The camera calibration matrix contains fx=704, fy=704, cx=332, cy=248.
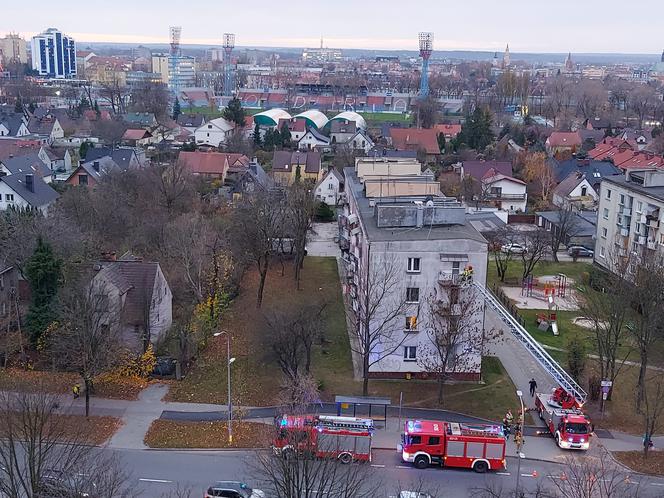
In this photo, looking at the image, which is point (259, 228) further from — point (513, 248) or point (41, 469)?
point (41, 469)

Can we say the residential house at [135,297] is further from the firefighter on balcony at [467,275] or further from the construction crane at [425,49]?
the construction crane at [425,49]

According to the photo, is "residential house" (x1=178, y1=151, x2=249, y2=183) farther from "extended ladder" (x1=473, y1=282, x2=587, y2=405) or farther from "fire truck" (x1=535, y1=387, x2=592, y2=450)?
"fire truck" (x1=535, y1=387, x2=592, y2=450)

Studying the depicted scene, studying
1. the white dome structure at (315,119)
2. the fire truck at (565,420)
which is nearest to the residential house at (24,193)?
the fire truck at (565,420)

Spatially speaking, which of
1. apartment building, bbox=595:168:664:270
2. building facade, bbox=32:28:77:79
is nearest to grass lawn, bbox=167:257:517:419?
apartment building, bbox=595:168:664:270

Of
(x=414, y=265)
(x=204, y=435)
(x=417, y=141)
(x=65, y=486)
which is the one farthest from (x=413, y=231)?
(x=417, y=141)

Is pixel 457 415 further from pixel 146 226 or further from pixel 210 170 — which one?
pixel 210 170

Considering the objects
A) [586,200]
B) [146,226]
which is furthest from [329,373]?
[586,200]
